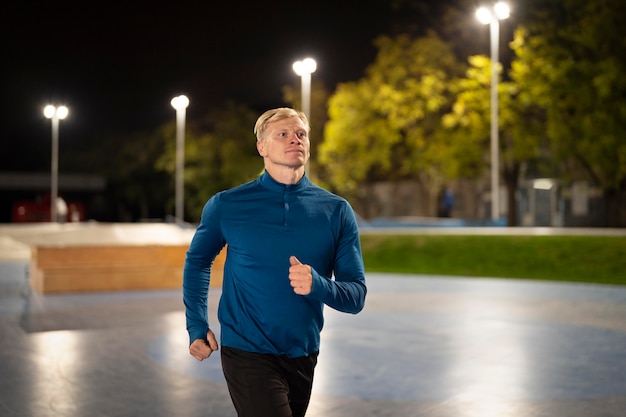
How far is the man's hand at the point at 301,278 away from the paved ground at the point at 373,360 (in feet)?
11.4

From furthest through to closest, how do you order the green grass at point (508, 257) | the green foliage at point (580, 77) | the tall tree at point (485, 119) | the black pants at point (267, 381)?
the tall tree at point (485, 119)
the green foliage at point (580, 77)
the green grass at point (508, 257)
the black pants at point (267, 381)

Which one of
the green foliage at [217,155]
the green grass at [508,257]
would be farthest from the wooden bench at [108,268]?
the green foliage at [217,155]

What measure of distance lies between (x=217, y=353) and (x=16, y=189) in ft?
213

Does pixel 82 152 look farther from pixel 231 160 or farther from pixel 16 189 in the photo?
pixel 231 160

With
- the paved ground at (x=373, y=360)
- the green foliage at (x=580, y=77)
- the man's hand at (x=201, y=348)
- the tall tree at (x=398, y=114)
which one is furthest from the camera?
the tall tree at (x=398, y=114)

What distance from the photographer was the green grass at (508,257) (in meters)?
22.7

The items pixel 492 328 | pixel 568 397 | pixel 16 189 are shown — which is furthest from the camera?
pixel 16 189

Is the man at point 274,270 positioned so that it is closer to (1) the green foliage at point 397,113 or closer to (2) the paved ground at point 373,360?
(2) the paved ground at point 373,360

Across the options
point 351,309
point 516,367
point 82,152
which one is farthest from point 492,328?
point 82,152

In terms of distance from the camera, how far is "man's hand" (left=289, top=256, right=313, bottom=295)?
10.8 feet

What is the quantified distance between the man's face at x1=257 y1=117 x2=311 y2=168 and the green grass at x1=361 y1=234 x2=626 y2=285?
1912 cm

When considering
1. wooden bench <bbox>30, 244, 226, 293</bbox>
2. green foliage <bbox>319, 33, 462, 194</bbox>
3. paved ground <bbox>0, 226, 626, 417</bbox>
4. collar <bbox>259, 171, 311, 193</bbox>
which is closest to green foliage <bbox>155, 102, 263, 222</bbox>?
green foliage <bbox>319, 33, 462, 194</bbox>

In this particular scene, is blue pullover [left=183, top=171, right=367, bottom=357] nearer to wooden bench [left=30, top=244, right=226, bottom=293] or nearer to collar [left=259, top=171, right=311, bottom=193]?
collar [left=259, top=171, right=311, bottom=193]

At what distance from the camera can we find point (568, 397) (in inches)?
286
